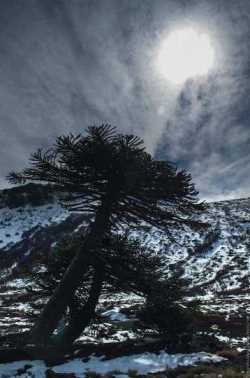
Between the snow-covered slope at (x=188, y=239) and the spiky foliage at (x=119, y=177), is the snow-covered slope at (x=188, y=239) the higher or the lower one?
the higher one

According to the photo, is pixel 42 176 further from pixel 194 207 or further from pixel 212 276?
pixel 212 276

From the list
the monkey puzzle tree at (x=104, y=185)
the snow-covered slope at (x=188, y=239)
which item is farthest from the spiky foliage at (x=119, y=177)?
the snow-covered slope at (x=188, y=239)

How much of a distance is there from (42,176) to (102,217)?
2.62 meters

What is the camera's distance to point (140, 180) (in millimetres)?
10242

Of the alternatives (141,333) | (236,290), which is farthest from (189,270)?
(141,333)

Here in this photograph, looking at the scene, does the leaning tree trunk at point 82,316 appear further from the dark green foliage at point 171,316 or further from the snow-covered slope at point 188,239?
the snow-covered slope at point 188,239

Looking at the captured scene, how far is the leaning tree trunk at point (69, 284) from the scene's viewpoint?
33.4 feet

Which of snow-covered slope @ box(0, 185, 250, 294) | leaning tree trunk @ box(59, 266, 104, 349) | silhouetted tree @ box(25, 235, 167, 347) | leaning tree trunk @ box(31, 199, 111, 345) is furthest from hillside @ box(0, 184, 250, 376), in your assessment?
leaning tree trunk @ box(31, 199, 111, 345)

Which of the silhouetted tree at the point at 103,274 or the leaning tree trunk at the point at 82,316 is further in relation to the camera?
the leaning tree trunk at the point at 82,316

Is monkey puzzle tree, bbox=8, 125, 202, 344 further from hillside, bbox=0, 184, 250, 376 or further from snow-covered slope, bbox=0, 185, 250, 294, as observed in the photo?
snow-covered slope, bbox=0, 185, 250, 294

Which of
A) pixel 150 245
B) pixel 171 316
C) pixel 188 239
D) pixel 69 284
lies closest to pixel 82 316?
pixel 69 284

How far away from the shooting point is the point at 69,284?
10461 millimetres

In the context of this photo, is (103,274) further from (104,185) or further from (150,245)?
(150,245)

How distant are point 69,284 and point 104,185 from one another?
3.67m
